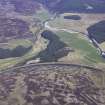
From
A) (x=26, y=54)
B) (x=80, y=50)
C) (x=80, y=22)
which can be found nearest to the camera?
(x=80, y=50)

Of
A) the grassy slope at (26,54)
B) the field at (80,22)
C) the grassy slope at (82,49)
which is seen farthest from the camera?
the field at (80,22)

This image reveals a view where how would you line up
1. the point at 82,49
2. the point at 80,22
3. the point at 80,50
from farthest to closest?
the point at 80,22 → the point at 82,49 → the point at 80,50

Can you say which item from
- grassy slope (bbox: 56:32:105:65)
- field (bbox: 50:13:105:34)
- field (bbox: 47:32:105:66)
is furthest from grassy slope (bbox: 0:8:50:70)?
field (bbox: 50:13:105:34)

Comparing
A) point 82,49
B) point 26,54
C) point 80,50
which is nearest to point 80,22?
point 82,49

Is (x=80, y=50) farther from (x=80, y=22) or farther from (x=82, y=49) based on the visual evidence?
(x=80, y=22)

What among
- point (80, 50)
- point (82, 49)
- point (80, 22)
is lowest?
point (80, 22)

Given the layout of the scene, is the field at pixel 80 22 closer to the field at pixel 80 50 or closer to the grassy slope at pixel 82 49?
the field at pixel 80 50

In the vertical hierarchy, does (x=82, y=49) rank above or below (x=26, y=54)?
above

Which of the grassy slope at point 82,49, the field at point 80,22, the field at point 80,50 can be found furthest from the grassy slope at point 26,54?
the field at point 80,22

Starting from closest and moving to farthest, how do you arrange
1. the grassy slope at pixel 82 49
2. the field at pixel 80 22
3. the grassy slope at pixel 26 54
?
the grassy slope at pixel 82 49
the grassy slope at pixel 26 54
the field at pixel 80 22

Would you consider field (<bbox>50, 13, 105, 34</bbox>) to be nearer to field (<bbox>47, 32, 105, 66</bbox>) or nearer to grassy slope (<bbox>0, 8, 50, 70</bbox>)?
field (<bbox>47, 32, 105, 66</bbox>)

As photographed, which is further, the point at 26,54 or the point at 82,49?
the point at 82,49

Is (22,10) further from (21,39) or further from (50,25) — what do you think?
(21,39)
